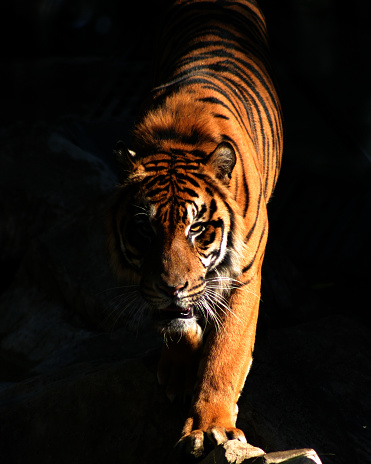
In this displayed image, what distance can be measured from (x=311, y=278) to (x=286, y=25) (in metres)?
1.84

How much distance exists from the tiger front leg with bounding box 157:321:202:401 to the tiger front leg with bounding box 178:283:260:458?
0.27 feet

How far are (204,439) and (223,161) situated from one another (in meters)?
0.96

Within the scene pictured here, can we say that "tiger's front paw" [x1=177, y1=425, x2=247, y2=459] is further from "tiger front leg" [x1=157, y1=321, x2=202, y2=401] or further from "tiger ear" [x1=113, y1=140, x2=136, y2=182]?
"tiger ear" [x1=113, y1=140, x2=136, y2=182]

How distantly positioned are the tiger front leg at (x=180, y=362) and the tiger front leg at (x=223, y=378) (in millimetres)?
81

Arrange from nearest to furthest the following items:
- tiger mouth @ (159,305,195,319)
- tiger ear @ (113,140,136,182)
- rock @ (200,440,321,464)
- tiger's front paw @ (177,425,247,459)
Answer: rock @ (200,440,321,464), tiger's front paw @ (177,425,247,459), tiger mouth @ (159,305,195,319), tiger ear @ (113,140,136,182)

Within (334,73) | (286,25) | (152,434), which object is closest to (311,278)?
(334,73)

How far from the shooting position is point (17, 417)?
8.70ft

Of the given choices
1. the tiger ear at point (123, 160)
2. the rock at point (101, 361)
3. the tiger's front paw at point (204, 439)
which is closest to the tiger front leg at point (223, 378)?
the tiger's front paw at point (204, 439)

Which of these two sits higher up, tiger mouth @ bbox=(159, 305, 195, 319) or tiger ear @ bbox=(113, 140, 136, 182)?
tiger ear @ bbox=(113, 140, 136, 182)

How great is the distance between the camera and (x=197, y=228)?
2.37 meters

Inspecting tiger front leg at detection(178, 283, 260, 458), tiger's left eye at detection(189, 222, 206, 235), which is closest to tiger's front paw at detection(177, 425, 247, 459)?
tiger front leg at detection(178, 283, 260, 458)

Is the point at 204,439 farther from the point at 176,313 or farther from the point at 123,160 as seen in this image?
the point at 123,160

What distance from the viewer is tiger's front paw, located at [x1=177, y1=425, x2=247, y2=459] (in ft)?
7.26

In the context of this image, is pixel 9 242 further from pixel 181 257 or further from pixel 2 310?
pixel 181 257
